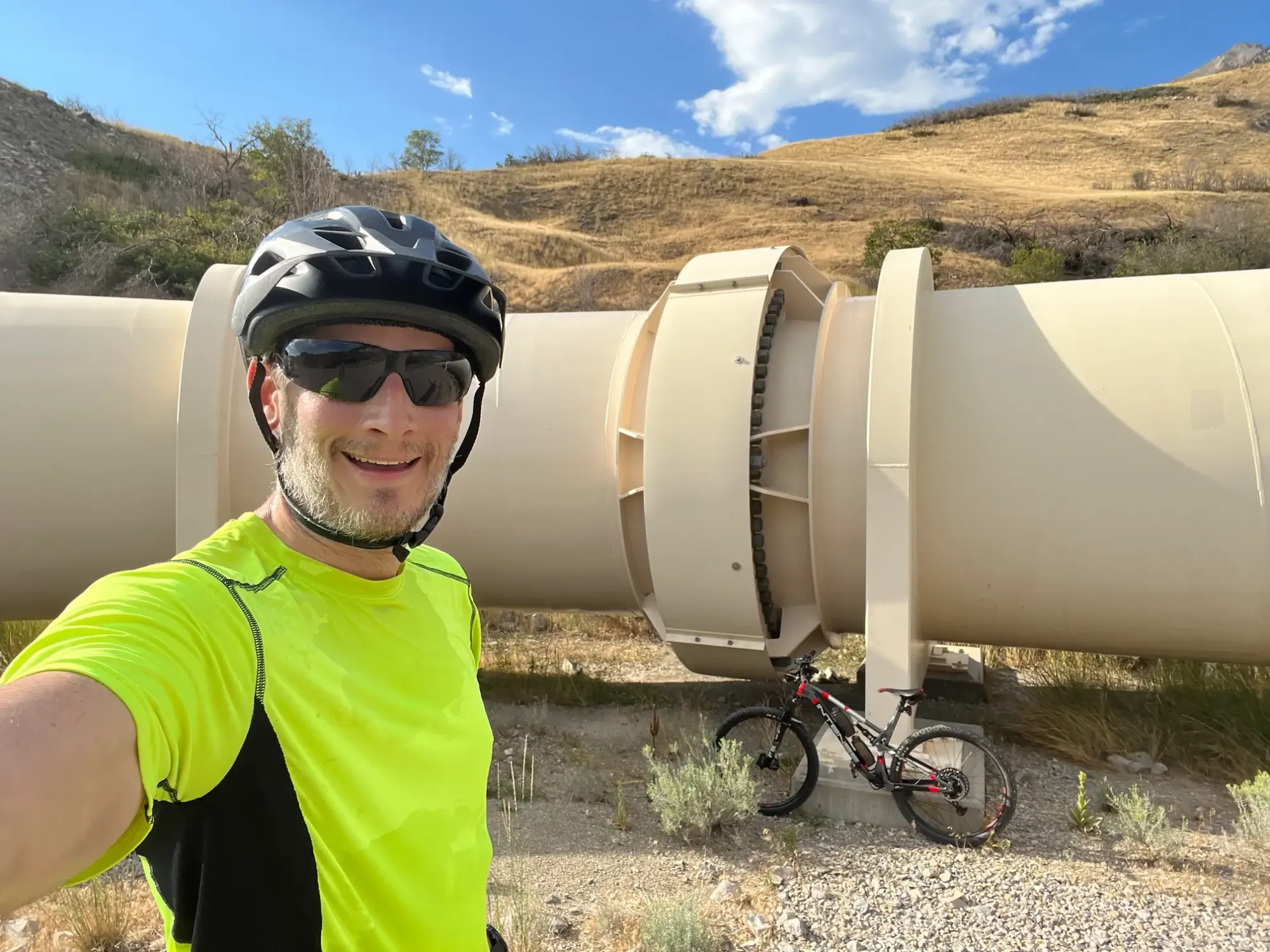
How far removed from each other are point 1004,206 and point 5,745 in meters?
34.0

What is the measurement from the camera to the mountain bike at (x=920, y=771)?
11.1 feet

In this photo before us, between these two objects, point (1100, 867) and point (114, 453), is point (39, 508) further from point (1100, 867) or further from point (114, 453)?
point (1100, 867)

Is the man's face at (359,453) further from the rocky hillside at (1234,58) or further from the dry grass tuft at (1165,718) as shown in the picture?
the rocky hillside at (1234,58)

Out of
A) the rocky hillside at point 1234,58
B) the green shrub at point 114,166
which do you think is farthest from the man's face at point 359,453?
the rocky hillside at point 1234,58

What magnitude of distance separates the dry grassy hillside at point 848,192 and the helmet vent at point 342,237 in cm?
2015

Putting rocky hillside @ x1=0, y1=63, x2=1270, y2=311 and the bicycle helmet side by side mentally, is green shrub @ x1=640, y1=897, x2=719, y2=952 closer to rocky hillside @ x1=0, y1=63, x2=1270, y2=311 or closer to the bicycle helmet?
the bicycle helmet

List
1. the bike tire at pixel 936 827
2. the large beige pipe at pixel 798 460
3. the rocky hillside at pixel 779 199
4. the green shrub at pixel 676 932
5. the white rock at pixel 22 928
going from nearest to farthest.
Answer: the green shrub at pixel 676 932
the white rock at pixel 22 928
the bike tire at pixel 936 827
the large beige pipe at pixel 798 460
the rocky hillside at pixel 779 199

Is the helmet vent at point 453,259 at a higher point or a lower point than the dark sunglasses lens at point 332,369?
higher

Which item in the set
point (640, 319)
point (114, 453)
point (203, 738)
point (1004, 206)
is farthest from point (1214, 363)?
point (1004, 206)

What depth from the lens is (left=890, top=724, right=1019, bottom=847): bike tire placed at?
3.32m

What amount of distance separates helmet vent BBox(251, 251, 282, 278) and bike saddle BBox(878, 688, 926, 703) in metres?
3.08

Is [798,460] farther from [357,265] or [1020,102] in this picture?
[1020,102]

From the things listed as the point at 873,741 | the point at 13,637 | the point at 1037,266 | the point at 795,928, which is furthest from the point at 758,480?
the point at 1037,266

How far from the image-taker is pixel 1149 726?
4.35m
